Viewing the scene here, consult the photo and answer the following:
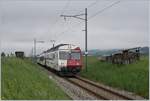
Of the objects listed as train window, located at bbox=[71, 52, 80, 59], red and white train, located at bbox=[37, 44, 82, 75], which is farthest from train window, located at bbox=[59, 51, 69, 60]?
train window, located at bbox=[71, 52, 80, 59]

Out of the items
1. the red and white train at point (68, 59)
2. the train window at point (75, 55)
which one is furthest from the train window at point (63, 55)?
the train window at point (75, 55)

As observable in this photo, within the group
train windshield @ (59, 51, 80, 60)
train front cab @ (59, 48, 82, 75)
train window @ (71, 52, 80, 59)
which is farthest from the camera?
train window @ (71, 52, 80, 59)

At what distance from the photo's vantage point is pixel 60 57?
105 ft

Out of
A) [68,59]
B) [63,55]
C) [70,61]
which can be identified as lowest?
[70,61]

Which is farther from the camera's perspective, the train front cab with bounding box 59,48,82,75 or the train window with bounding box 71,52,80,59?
the train window with bounding box 71,52,80,59

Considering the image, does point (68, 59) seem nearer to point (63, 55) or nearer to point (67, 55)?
point (67, 55)

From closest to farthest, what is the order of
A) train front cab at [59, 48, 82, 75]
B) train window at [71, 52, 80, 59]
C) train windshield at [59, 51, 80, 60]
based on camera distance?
train front cab at [59, 48, 82, 75]
train windshield at [59, 51, 80, 60]
train window at [71, 52, 80, 59]

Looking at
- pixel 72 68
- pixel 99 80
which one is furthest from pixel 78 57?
pixel 99 80

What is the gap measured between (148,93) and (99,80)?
9653 mm

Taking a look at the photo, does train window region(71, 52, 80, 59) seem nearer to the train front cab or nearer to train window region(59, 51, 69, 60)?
the train front cab

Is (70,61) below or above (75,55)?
→ below

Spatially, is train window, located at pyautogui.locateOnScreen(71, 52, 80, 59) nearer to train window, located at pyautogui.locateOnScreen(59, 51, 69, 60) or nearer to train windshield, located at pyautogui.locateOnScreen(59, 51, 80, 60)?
train windshield, located at pyautogui.locateOnScreen(59, 51, 80, 60)

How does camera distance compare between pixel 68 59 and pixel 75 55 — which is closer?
pixel 68 59

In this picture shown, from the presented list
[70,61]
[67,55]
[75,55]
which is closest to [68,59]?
[70,61]
